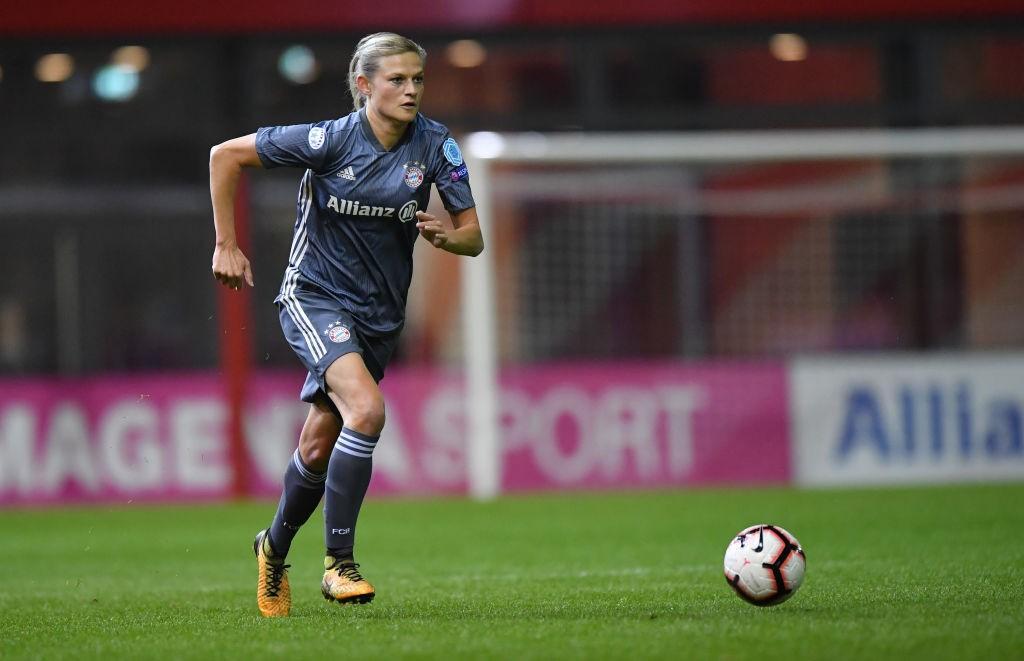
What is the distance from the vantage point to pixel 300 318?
5.52 metres

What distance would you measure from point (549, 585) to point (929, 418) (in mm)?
6924

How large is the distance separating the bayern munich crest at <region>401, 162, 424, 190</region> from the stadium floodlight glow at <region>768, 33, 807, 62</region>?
32.5ft

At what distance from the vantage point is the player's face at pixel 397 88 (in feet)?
18.0

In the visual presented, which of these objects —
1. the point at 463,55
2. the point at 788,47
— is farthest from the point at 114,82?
the point at 788,47

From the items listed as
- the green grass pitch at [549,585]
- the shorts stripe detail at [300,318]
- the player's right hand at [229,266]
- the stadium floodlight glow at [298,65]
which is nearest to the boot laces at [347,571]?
the green grass pitch at [549,585]

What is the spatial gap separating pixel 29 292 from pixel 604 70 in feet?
18.5

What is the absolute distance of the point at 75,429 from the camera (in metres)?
13.0

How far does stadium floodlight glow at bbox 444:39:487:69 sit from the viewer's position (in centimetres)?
1488

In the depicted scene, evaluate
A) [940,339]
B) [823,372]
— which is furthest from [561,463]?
[940,339]

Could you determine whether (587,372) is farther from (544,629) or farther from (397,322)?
(544,629)

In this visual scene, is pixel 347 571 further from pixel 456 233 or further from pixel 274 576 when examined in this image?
pixel 456 233

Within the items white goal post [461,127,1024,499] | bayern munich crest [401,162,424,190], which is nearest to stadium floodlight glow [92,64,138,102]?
white goal post [461,127,1024,499]

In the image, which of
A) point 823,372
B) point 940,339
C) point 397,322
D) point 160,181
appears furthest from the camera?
point 160,181

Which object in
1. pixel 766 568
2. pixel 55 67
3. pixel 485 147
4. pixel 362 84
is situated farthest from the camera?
pixel 55 67
